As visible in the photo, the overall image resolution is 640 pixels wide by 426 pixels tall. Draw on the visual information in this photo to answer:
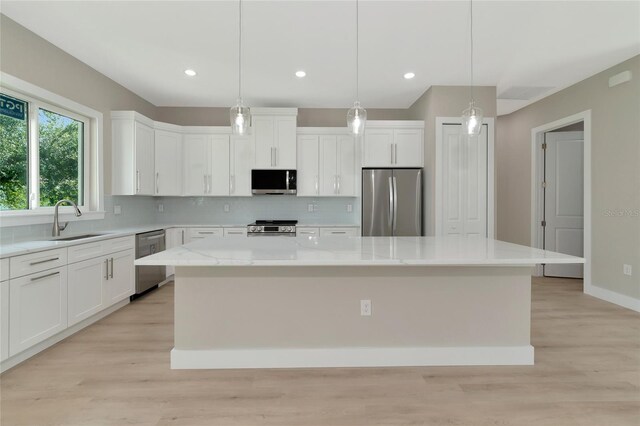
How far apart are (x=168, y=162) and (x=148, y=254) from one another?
4.99 ft

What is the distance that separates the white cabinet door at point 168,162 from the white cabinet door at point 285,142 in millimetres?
1545

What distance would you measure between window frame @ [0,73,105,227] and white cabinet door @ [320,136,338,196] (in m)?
2.96

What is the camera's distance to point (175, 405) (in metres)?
1.96

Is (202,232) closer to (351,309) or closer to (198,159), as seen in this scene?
(198,159)

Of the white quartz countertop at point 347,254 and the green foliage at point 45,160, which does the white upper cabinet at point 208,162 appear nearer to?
the green foliage at point 45,160

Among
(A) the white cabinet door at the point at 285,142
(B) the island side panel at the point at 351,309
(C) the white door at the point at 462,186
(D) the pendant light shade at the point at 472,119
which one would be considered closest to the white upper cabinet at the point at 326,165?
(A) the white cabinet door at the point at 285,142

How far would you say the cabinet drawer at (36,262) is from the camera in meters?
2.34

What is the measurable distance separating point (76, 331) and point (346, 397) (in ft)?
8.69

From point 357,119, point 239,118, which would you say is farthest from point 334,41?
point 239,118

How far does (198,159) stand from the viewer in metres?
5.15

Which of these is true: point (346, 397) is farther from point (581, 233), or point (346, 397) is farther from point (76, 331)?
point (581, 233)

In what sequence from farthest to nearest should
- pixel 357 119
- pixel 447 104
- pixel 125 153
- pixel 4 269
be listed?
pixel 447 104, pixel 125 153, pixel 357 119, pixel 4 269

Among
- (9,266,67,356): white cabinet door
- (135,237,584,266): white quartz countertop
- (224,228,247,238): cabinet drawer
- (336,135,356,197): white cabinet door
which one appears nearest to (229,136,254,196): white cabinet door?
(224,228,247,238): cabinet drawer

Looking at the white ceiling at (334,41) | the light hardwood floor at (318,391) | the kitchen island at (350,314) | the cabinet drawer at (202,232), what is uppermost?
the white ceiling at (334,41)
